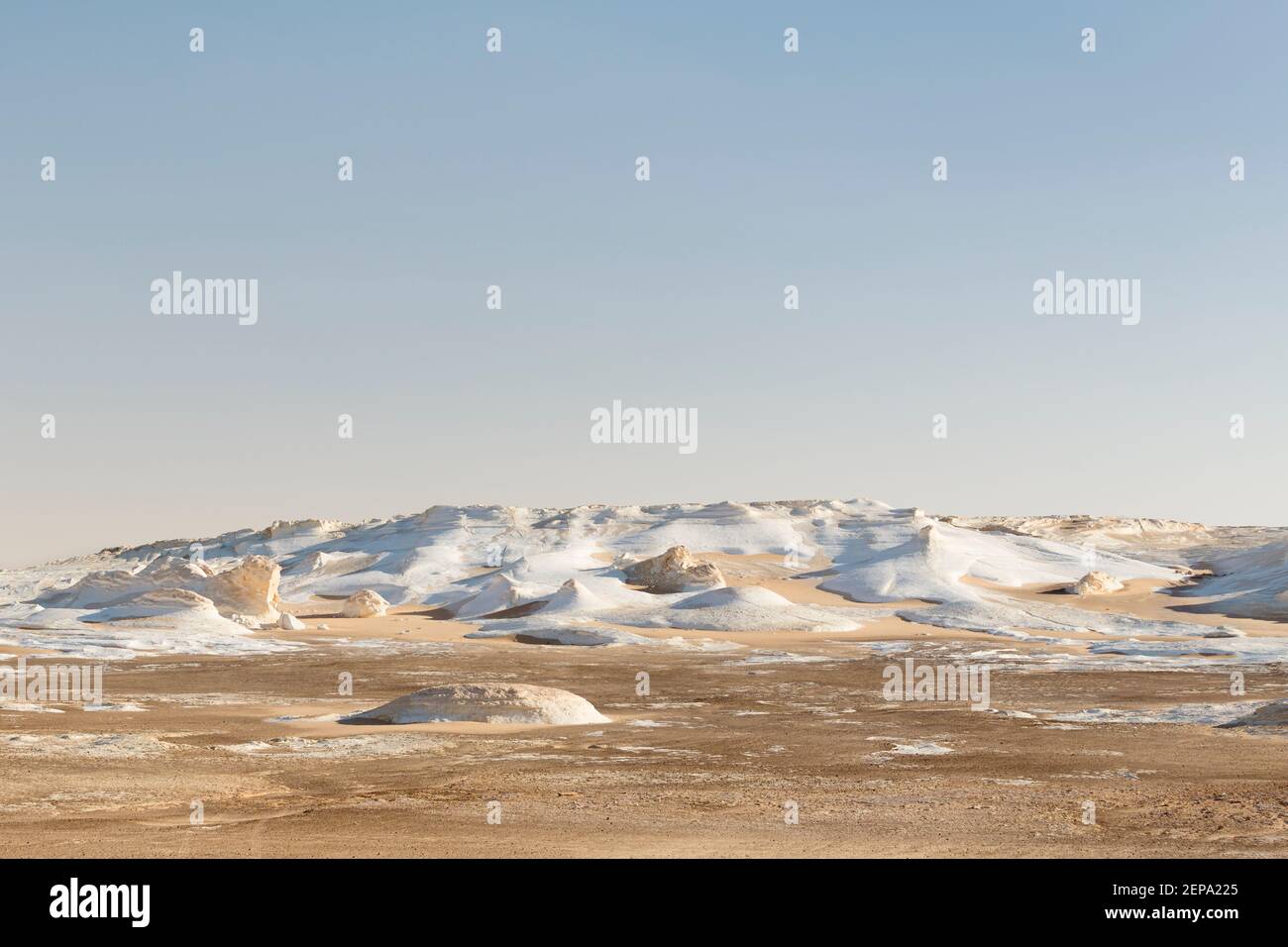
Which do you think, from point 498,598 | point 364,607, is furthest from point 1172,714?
point 364,607

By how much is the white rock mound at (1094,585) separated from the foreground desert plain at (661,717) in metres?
0.24

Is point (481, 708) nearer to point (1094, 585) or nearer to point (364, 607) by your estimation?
point (364, 607)

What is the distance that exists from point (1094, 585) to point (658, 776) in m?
54.0

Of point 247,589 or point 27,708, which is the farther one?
point 247,589

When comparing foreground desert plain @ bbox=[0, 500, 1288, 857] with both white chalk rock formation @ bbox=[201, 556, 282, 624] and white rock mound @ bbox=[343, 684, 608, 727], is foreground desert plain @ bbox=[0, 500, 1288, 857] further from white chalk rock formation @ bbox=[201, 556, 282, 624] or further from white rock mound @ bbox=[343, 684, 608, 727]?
white chalk rock formation @ bbox=[201, 556, 282, 624]

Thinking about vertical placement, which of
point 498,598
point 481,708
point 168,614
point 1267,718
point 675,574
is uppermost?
point 481,708

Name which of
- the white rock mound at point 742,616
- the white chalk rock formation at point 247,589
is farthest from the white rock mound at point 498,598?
the white chalk rock formation at point 247,589

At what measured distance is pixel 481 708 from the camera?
20953 mm

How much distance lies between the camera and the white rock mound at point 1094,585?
6412 centimetres

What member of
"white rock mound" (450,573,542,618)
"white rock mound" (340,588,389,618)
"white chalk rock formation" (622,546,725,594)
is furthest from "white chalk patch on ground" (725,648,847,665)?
"white rock mound" (340,588,389,618)

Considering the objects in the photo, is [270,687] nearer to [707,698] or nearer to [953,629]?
[707,698]

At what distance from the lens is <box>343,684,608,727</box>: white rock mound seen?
2081cm
